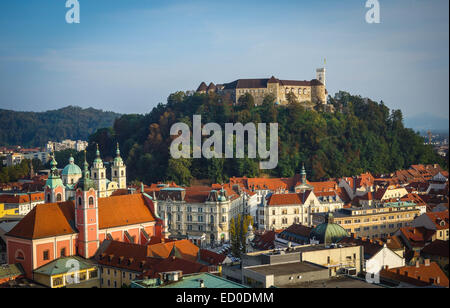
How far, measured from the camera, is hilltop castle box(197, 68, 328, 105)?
71.4 m

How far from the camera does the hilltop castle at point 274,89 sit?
2810 inches

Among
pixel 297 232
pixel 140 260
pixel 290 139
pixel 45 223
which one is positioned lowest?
pixel 140 260

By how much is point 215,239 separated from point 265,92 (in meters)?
32.9

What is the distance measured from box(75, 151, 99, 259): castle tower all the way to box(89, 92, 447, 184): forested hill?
88.9 feet

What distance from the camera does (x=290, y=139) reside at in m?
66.1

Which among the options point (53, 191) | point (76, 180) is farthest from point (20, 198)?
point (53, 191)

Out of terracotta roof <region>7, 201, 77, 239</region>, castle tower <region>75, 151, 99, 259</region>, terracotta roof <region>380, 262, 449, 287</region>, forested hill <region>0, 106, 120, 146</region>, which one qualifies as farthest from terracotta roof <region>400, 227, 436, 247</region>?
forested hill <region>0, 106, 120, 146</region>

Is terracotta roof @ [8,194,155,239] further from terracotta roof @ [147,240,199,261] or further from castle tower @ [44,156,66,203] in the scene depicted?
castle tower @ [44,156,66,203]

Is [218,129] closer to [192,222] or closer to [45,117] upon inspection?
[192,222]

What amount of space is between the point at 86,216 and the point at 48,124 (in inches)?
4359

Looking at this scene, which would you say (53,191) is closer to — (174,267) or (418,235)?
(174,267)

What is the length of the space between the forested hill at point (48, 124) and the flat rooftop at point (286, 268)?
280ft

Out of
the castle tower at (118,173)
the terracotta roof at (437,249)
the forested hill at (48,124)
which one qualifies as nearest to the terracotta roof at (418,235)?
the terracotta roof at (437,249)

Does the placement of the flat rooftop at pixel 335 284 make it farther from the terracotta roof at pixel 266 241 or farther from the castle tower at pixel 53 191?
the castle tower at pixel 53 191
